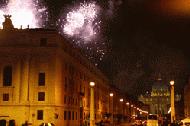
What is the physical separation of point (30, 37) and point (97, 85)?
57.1m

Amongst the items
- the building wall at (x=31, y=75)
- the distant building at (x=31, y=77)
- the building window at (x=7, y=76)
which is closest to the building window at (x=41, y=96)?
the distant building at (x=31, y=77)

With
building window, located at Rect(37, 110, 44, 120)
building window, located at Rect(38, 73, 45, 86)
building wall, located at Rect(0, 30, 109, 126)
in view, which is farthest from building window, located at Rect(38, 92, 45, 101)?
building window, located at Rect(37, 110, 44, 120)

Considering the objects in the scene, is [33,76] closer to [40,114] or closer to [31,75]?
[31,75]

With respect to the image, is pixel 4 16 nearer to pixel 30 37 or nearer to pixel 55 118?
pixel 30 37

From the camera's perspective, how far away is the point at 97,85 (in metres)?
129

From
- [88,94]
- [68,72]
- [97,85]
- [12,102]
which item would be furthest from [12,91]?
[97,85]

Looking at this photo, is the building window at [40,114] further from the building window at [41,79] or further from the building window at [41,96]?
the building window at [41,79]

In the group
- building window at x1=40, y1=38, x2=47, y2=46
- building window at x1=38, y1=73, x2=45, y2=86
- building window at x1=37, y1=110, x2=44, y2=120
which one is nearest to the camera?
building window at x1=37, y1=110, x2=44, y2=120

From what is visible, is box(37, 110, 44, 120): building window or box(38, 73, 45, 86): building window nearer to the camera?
box(37, 110, 44, 120): building window

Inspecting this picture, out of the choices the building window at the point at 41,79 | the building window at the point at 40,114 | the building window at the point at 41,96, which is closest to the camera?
the building window at the point at 40,114

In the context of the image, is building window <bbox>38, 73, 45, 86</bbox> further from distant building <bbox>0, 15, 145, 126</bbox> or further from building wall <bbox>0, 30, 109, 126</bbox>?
building wall <bbox>0, 30, 109, 126</bbox>

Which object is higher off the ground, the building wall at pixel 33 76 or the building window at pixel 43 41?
the building window at pixel 43 41

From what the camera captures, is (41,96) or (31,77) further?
(31,77)

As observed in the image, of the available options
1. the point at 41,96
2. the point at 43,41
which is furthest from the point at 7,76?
the point at 43,41
